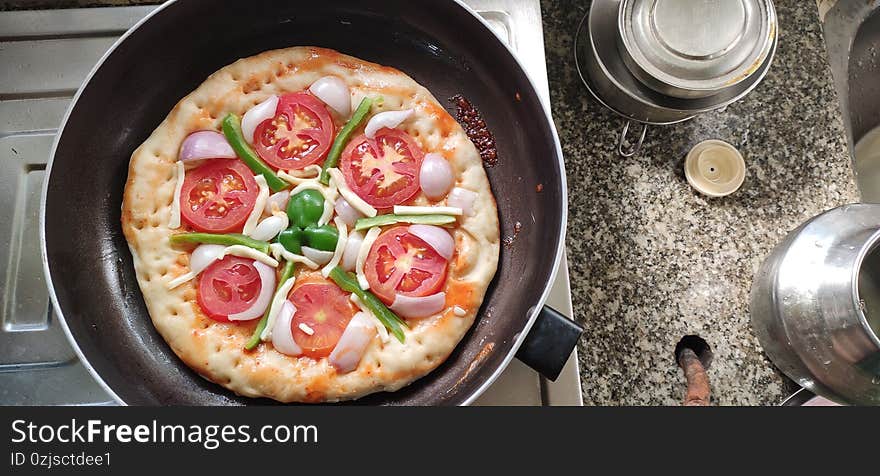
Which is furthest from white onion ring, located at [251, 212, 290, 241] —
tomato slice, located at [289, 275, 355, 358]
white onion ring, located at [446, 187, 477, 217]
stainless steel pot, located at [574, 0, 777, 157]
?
stainless steel pot, located at [574, 0, 777, 157]

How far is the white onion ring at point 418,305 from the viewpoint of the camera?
1.25 m

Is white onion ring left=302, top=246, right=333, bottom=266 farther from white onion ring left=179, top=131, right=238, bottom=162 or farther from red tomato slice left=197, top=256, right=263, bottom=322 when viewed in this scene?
white onion ring left=179, top=131, right=238, bottom=162

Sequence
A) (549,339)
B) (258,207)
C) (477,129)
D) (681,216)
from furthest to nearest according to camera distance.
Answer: (681,216)
(477,129)
(258,207)
(549,339)

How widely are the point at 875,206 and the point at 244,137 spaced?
4.09 ft

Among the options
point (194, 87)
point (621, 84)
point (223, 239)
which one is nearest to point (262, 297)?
point (223, 239)

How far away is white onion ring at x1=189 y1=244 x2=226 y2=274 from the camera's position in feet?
4.15

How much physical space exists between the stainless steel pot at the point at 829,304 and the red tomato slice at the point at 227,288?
104 centimetres

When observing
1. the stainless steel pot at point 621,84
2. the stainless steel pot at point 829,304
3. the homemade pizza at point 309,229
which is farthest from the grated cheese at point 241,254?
the stainless steel pot at point 829,304

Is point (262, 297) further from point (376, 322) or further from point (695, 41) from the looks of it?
point (695, 41)

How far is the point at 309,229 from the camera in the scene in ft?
4.20

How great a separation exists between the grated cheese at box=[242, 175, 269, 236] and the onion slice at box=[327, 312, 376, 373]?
260 millimetres

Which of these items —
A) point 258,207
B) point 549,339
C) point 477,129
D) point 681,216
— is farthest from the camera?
point 681,216

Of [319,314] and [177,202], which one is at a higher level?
[177,202]

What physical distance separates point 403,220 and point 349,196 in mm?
111
